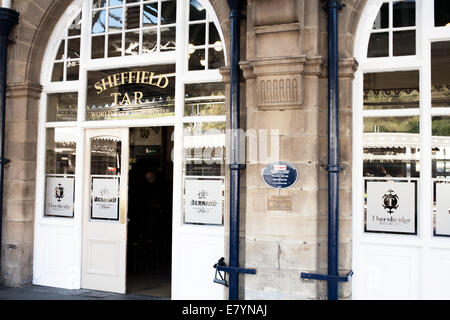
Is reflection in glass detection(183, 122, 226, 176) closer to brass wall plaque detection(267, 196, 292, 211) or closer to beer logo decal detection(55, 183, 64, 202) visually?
brass wall plaque detection(267, 196, 292, 211)

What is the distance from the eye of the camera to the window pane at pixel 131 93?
5852 millimetres

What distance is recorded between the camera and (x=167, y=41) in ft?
19.2

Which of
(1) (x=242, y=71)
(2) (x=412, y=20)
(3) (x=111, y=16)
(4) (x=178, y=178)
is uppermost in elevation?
(3) (x=111, y=16)

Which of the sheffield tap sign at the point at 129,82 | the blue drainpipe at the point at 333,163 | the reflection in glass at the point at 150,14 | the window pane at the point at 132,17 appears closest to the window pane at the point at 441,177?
the blue drainpipe at the point at 333,163

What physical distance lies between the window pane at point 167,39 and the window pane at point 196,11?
33 centimetres

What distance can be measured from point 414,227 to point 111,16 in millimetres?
4923

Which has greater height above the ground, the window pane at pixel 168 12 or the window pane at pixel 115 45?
the window pane at pixel 168 12

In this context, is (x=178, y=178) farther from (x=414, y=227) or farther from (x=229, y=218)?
(x=414, y=227)

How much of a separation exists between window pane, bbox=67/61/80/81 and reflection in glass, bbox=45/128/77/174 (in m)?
0.79

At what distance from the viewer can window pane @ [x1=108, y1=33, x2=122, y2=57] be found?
6164 mm

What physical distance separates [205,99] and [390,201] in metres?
2.56

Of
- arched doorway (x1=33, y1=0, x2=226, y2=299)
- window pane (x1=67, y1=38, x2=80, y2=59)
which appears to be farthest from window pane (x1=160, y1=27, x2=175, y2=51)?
window pane (x1=67, y1=38, x2=80, y2=59)

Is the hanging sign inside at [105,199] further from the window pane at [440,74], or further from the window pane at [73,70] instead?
the window pane at [440,74]

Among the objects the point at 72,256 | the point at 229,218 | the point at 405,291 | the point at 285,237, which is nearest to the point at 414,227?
the point at 405,291
